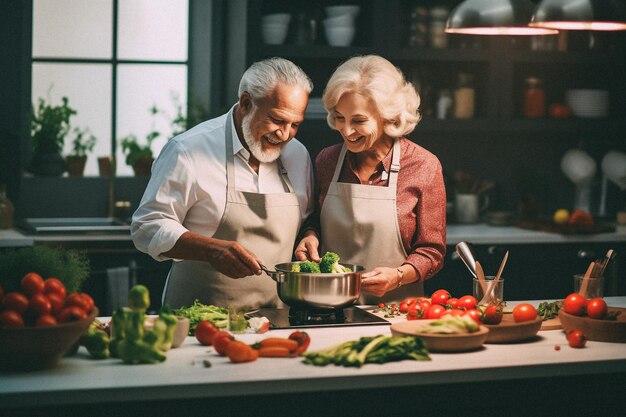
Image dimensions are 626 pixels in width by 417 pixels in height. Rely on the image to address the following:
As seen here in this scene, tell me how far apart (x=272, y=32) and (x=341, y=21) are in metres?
0.43

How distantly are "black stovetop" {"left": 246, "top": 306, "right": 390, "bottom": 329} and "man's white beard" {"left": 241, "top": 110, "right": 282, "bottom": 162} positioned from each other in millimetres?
574

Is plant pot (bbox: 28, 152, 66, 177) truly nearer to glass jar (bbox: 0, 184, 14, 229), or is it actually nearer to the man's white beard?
glass jar (bbox: 0, 184, 14, 229)

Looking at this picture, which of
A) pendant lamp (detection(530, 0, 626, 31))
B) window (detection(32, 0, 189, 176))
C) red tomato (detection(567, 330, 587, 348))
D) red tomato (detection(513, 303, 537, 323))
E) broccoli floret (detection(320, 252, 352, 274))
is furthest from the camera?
window (detection(32, 0, 189, 176))

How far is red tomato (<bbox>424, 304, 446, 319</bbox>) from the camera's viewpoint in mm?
2863

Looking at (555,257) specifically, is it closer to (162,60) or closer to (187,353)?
(162,60)

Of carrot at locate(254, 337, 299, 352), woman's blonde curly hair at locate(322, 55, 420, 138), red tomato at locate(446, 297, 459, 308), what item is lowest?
carrot at locate(254, 337, 299, 352)

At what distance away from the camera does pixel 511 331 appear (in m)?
2.75

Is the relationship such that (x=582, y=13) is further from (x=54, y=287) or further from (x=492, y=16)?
(x=54, y=287)

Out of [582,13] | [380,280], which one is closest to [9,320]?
[380,280]

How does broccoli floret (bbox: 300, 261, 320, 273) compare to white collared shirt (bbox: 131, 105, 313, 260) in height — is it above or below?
below

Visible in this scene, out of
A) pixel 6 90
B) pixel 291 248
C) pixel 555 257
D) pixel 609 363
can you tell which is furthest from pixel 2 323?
pixel 555 257

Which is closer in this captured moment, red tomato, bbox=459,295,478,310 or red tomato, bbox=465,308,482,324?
red tomato, bbox=465,308,482,324

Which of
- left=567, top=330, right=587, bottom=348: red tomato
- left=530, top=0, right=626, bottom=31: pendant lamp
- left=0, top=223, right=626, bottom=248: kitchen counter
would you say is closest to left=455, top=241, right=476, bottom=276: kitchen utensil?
left=567, top=330, right=587, bottom=348: red tomato

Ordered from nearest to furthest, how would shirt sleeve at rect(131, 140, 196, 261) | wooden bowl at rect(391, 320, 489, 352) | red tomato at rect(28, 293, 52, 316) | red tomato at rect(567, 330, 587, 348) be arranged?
1. red tomato at rect(28, 293, 52, 316)
2. wooden bowl at rect(391, 320, 489, 352)
3. red tomato at rect(567, 330, 587, 348)
4. shirt sleeve at rect(131, 140, 196, 261)
